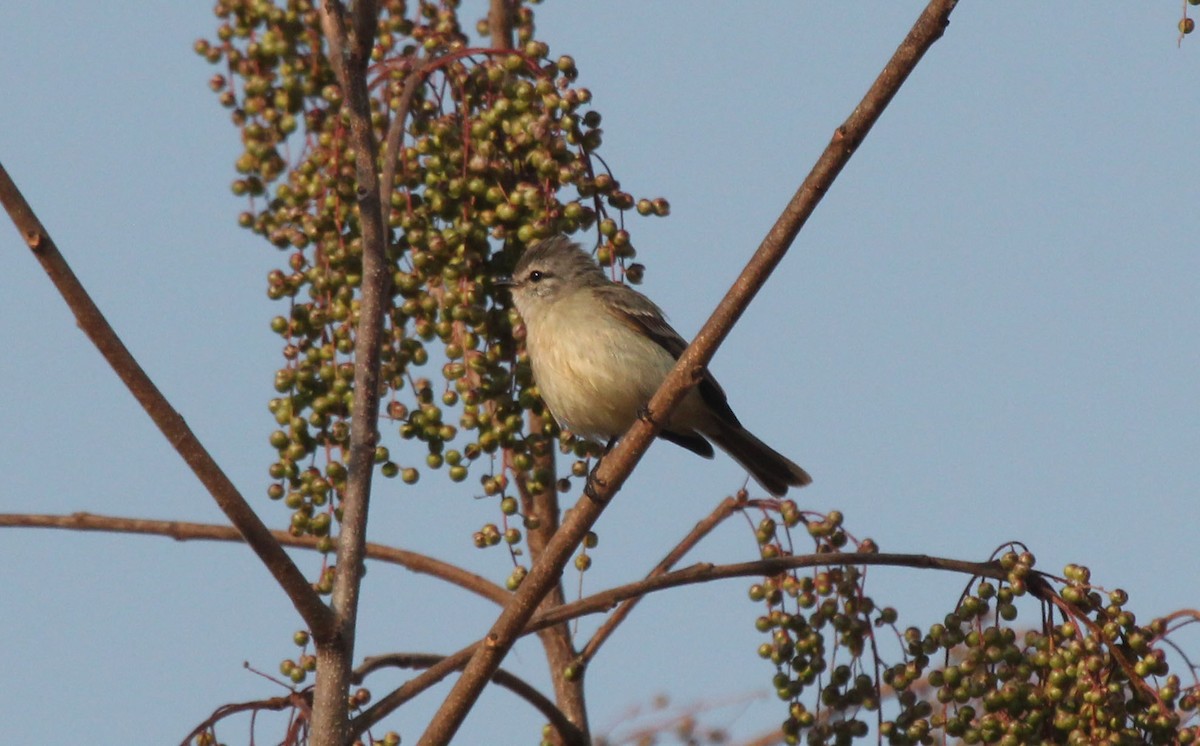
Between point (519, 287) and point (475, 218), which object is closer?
point (475, 218)

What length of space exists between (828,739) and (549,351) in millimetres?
2462

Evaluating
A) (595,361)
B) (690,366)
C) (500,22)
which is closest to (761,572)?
(690,366)

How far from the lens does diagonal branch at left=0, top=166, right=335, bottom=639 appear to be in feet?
11.8

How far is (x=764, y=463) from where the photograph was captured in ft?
23.4

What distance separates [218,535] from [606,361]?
6.99 ft

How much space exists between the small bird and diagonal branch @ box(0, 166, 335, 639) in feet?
6.16

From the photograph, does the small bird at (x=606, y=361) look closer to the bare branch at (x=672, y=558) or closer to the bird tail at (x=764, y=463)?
the bird tail at (x=764, y=463)

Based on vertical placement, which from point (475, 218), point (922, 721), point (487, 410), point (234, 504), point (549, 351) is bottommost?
point (922, 721)

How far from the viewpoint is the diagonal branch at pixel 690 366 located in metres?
3.83

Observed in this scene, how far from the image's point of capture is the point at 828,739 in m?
4.71

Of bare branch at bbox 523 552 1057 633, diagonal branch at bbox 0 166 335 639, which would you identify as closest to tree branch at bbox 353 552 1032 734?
bare branch at bbox 523 552 1057 633

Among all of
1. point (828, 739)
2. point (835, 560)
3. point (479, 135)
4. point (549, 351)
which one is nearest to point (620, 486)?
point (835, 560)

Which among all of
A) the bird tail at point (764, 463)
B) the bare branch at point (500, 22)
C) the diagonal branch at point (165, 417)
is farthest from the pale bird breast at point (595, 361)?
the diagonal branch at point (165, 417)

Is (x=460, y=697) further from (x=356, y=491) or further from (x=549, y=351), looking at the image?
(x=549, y=351)
